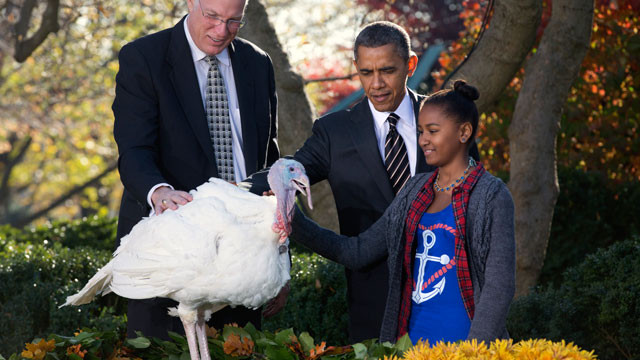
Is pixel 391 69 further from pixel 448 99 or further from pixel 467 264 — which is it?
pixel 467 264

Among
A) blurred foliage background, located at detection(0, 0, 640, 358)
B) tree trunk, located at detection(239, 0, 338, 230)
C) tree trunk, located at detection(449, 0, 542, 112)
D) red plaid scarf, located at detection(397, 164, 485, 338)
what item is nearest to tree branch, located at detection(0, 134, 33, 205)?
blurred foliage background, located at detection(0, 0, 640, 358)

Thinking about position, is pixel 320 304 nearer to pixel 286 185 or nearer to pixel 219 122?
pixel 219 122

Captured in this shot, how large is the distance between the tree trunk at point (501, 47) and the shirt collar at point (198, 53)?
105 inches

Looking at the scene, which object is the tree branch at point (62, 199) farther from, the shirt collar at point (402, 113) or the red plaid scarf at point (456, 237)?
the red plaid scarf at point (456, 237)

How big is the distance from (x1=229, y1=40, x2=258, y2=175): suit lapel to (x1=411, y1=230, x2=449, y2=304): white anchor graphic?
0.97m

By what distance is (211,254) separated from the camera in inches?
111

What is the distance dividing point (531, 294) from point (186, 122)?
334 cm

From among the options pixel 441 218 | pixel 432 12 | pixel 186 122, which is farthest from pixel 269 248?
pixel 432 12

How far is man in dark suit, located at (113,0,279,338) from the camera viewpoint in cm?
360

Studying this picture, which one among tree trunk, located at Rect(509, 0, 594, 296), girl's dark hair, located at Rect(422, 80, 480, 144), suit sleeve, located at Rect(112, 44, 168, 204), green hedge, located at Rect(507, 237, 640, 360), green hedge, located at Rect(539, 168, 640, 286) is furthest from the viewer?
green hedge, located at Rect(539, 168, 640, 286)

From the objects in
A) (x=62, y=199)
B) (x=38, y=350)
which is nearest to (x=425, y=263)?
(x=38, y=350)

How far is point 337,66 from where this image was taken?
42.2 feet

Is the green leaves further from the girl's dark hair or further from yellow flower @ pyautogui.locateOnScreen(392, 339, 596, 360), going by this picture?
the girl's dark hair

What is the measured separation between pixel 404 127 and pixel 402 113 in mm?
74
